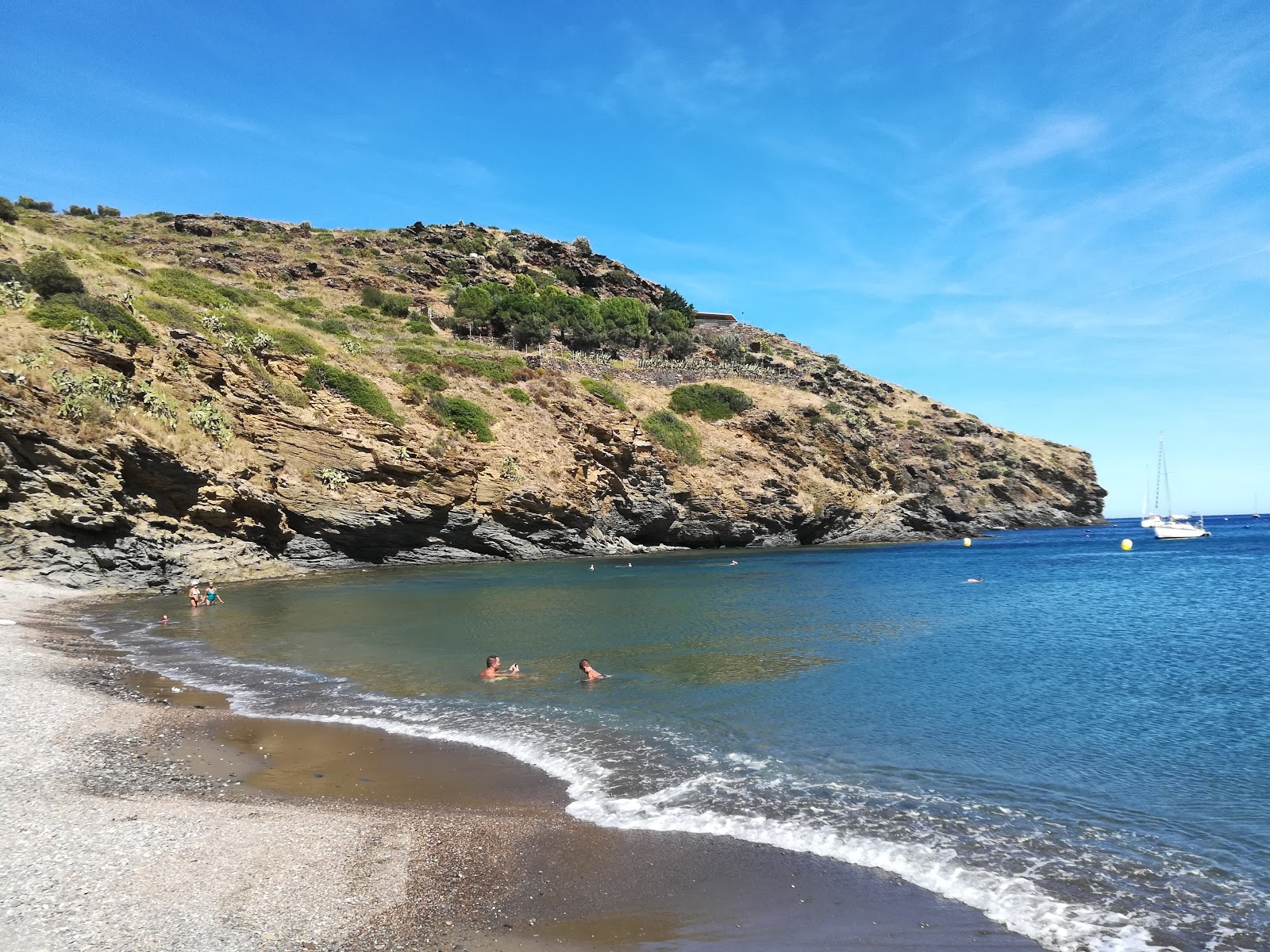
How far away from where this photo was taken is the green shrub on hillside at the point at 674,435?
52344mm

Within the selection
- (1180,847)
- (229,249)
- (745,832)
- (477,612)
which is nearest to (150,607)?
(477,612)

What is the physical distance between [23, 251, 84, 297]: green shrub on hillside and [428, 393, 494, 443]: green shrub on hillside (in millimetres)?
18185

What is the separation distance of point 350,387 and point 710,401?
1161 inches

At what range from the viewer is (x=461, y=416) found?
44438 millimetres

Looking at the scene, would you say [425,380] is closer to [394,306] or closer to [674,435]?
[674,435]

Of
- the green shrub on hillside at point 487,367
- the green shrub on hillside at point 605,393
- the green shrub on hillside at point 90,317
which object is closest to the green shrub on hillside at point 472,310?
the green shrub on hillside at point 487,367

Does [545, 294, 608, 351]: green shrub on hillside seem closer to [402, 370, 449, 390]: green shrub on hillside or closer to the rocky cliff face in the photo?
the rocky cliff face

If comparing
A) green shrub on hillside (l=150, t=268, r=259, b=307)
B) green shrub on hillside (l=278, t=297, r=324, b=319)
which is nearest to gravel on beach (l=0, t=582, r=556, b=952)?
green shrub on hillside (l=150, t=268, r=259, b=307)

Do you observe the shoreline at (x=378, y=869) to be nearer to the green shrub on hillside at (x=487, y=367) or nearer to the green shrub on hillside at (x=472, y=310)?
the green shrub on hillside at (x=487, y=367)

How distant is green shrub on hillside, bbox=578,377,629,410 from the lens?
5344 cm

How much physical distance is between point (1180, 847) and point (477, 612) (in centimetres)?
2011

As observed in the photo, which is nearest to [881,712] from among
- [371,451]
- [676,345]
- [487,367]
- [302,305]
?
[371,451]

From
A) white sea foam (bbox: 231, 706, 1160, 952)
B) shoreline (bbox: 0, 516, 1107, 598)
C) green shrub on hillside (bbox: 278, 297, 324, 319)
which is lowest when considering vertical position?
white sea foam (bbox: 231, 706, 1160, 952)

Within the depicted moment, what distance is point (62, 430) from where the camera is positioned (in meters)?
24.9
